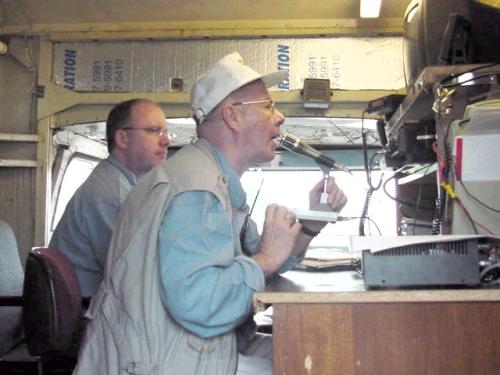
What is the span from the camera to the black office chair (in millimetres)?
1716

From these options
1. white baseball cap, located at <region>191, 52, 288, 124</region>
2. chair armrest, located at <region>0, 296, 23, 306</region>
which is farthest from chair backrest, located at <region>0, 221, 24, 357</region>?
white baseball cap, located at <region>191, 52, 288, 124</region>

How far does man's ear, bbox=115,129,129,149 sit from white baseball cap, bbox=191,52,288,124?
1.02 m

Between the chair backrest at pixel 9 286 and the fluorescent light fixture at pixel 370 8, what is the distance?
7.14 feet

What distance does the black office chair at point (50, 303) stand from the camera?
5.63 ft

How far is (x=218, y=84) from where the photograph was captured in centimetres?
147

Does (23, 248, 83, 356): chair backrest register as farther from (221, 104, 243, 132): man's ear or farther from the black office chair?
(221, 104, 243, 132): man's ear

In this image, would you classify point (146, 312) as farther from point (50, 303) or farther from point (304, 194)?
point (304, 194)

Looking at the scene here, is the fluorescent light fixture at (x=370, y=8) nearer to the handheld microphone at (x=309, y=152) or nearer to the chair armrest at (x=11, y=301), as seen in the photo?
the handheld microphone at (x=309, y=152)

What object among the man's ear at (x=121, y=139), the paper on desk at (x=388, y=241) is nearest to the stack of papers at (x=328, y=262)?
the paper on desk at (x=388, y=241)

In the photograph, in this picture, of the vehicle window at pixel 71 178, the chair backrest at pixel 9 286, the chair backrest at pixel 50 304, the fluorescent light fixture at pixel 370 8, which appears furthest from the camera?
the vehicle window at pixel 71 178

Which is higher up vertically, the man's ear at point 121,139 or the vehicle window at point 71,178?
the man's ear at point 121,139

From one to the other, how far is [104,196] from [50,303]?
0.51 m

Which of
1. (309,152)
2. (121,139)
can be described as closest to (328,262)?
(309,152)

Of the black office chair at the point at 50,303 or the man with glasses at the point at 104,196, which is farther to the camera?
the man with glasses at the point at 104,196
